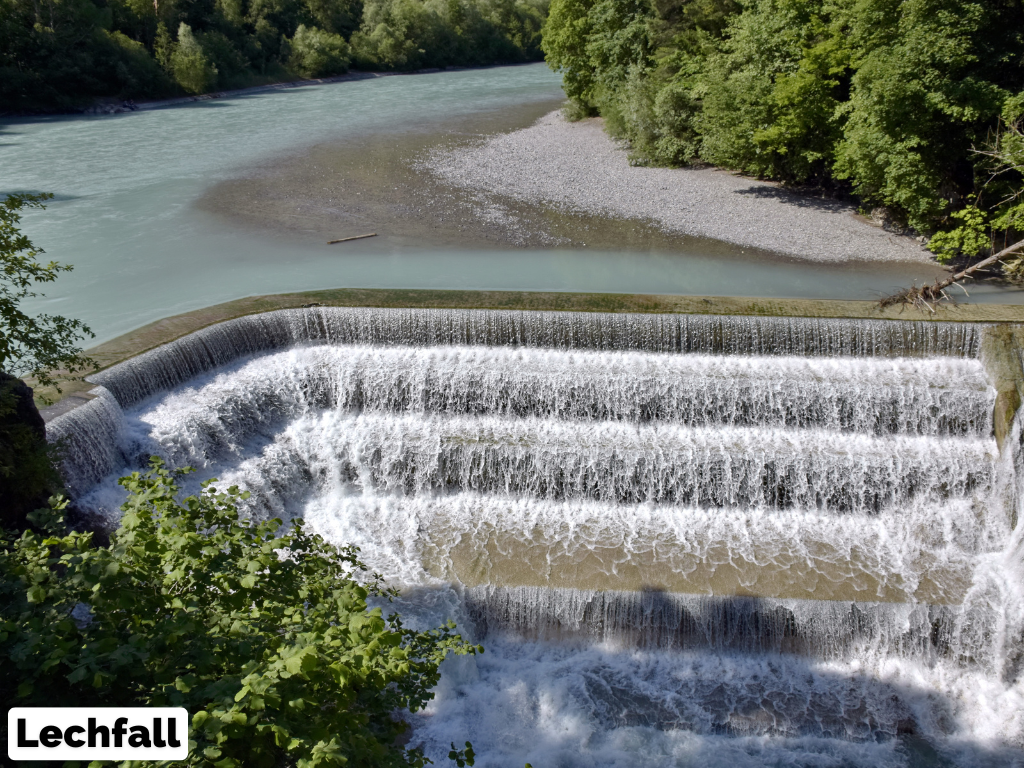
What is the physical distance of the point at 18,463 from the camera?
7.23 meters

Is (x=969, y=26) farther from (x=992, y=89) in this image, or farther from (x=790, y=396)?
(x=790, y=396)

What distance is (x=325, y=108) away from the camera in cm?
3397

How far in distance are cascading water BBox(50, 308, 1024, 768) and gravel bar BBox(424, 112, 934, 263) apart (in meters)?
5.21

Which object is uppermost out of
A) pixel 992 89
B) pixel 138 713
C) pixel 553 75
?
pixel 553 75

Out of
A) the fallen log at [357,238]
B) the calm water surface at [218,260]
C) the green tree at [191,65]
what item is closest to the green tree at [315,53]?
the green tree at [191,65]

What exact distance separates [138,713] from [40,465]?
528 centimetres

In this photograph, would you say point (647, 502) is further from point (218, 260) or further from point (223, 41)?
point (223, 41)

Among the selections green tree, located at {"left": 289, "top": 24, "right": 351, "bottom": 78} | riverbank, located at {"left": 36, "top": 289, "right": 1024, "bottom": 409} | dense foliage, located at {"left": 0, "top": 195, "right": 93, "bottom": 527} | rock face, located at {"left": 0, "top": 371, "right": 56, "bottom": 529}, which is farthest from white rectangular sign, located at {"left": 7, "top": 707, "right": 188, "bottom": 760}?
green tree, located at {"left": 289, "top": 24, "right": 351, "bottom": 78}

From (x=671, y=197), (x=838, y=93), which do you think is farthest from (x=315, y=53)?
(x=838, y=93)

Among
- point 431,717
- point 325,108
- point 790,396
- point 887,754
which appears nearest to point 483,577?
point 431,717

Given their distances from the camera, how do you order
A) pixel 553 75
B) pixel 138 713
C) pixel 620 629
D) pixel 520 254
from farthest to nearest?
pixel 553 75 < pixel 520 254 < pixel 620 629 < pixel 138 713

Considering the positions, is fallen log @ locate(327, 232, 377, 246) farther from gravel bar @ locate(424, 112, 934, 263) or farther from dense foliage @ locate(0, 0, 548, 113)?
dense foliage @ locate(0, 0, 548, 113)

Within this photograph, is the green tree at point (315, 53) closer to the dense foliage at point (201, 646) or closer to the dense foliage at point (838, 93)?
the dense foliage at point (838, 93)

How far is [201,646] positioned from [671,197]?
1721 centimetres
